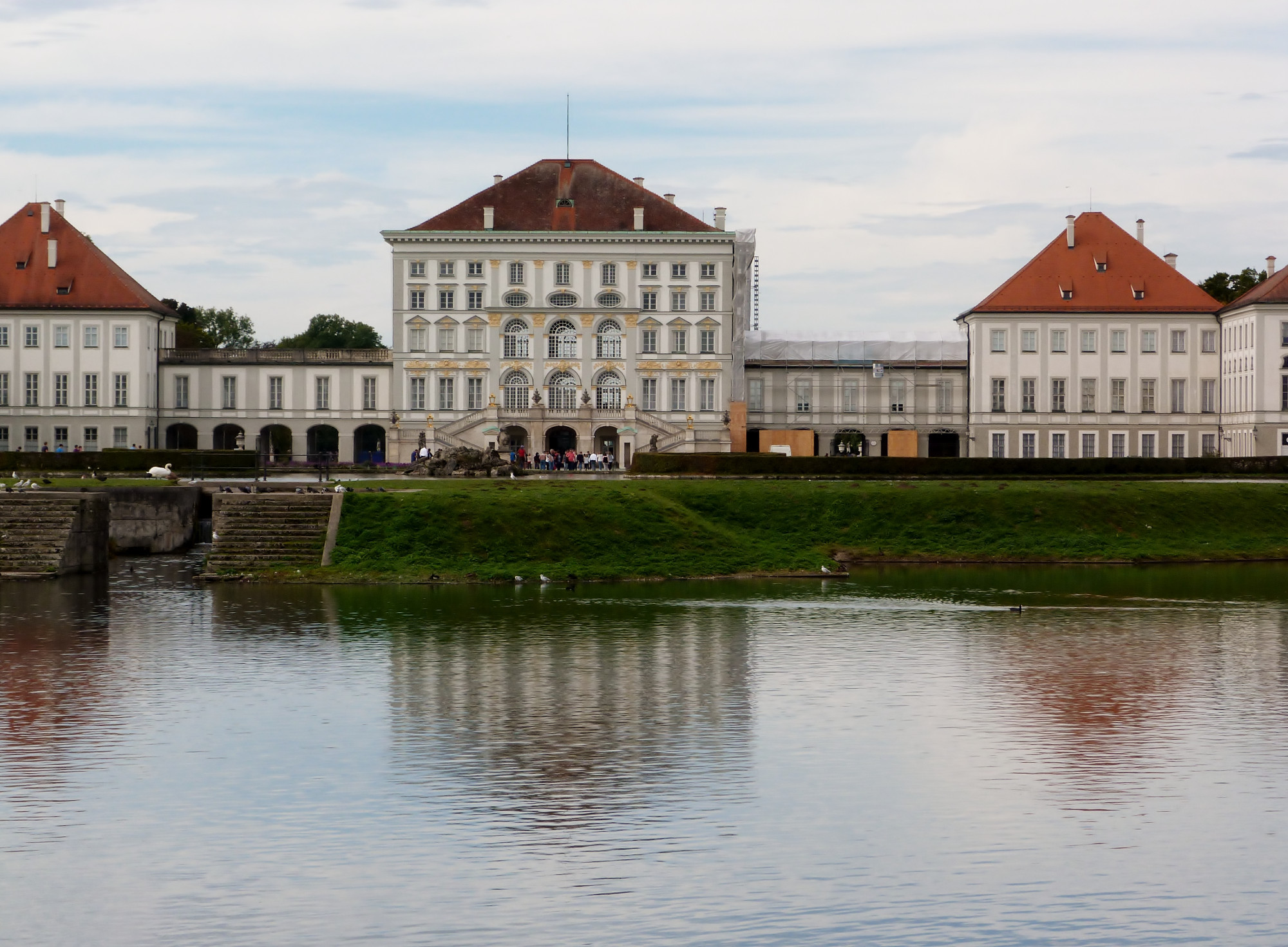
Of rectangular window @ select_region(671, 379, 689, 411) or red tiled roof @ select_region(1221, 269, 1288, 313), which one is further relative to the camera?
rectangular window @ select_region(671, 379, 689, 411)

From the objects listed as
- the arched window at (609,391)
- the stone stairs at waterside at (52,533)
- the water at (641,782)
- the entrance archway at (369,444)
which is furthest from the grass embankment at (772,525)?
the entrance archway at (369,444)

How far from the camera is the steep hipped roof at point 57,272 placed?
91562 mm

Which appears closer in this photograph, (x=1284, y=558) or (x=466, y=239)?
(x=1284, y=558)

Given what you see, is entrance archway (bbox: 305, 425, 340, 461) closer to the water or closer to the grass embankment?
the grass embankment

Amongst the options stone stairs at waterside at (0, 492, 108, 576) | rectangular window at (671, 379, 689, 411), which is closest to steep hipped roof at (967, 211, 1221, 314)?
rectangular window at (671, 379, 689, 411)

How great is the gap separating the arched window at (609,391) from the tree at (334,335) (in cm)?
5041

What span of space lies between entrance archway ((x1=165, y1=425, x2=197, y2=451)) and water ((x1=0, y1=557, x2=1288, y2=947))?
66191 mm

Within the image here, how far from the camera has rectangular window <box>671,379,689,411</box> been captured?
9400 centimetres

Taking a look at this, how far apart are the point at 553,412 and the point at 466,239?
38.0 ft

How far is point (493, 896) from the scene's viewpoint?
13.6m

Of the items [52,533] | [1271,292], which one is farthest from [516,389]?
[52,533]

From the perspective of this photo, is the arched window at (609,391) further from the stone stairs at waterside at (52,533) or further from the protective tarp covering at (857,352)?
the stone stairs at waterside at (52,533)

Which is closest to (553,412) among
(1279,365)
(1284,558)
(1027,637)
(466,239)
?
(466,239)

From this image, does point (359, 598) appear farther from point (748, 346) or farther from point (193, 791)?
point (748, 346)
